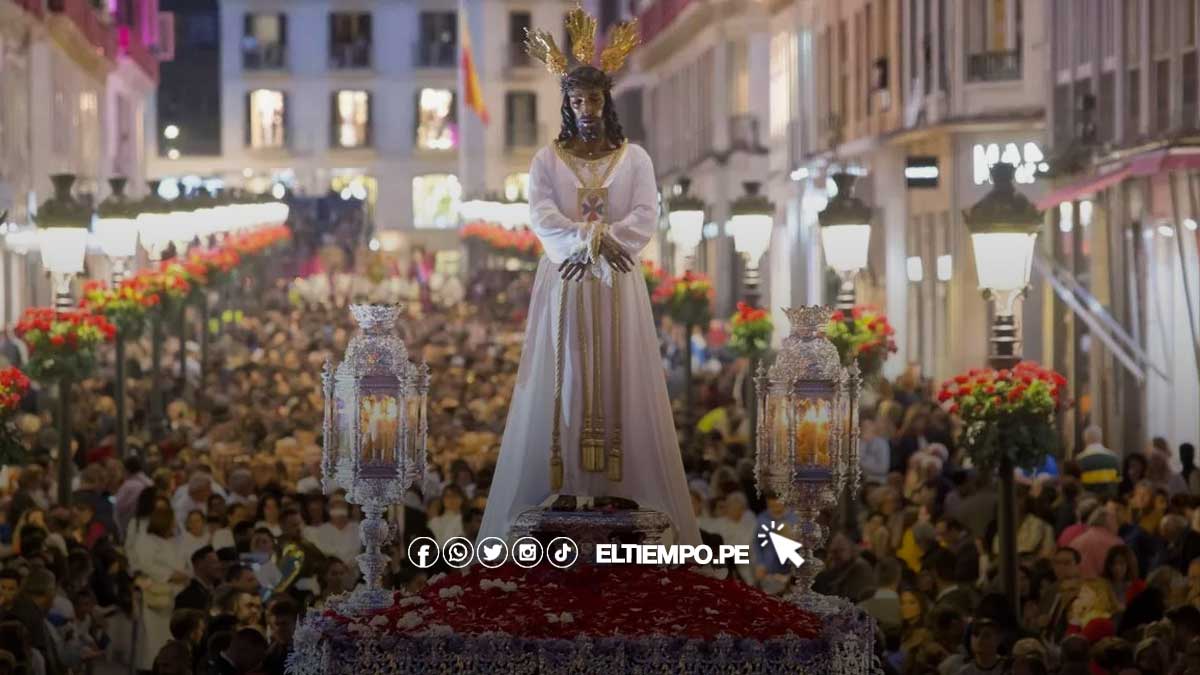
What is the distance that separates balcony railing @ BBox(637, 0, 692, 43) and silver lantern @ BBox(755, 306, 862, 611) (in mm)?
48504

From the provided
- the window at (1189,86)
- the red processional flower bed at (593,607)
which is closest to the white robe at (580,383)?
the red processional flower bed at (593,607)

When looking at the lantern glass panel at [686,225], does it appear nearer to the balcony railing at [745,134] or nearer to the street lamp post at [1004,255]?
Result: the street lamp post at [1004,255]

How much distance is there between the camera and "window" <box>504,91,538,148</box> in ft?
304

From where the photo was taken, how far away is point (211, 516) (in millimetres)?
18031

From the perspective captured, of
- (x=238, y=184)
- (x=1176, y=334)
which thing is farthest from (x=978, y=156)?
(x=238, y=184)

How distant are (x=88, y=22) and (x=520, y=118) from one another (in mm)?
42223

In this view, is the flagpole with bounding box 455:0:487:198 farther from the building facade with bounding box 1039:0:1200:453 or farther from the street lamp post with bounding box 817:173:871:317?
the street lamp post with bounding box 817:173:871:317

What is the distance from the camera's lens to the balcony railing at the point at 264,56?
93.1 metres

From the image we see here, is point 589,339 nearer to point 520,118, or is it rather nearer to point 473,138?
point 473,138

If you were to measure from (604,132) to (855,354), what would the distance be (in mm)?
8395

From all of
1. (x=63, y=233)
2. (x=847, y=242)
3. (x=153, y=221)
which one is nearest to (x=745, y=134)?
(x=153, y=221)

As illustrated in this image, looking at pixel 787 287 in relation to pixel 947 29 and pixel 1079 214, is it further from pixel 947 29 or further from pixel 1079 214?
pixel 1079 214

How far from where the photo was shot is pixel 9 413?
1616 centimetres

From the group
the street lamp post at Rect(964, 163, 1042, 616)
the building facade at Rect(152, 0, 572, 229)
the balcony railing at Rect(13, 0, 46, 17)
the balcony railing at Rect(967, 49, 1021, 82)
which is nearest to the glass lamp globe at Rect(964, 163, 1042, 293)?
the street lamp post at Rect(964, 163, 1042, 616)
